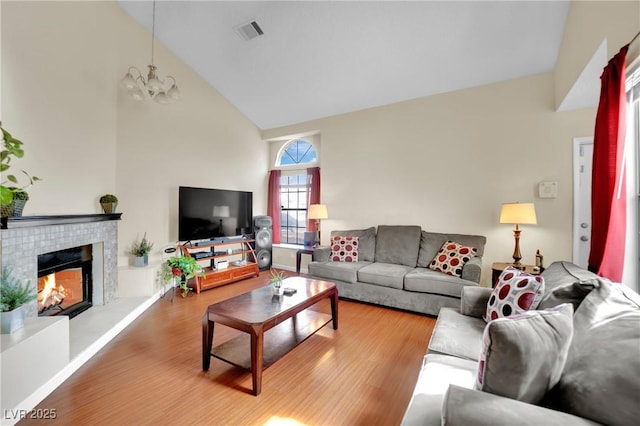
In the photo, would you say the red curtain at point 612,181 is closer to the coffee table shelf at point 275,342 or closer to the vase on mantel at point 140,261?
the coffee table shelf at point 275,342

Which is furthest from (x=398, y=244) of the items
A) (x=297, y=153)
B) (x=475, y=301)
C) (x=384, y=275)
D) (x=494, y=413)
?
(x=494, y=413)

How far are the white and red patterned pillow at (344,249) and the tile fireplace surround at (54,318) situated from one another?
2.55 meters

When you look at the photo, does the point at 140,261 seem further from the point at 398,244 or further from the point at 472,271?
the point at 472,271

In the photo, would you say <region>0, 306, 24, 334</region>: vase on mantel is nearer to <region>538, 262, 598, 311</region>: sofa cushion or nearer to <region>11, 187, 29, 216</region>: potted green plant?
<region>11, 187, 29, 216</region>: potted green plant

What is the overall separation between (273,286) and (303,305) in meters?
0.42

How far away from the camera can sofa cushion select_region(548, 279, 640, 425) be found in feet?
2.68

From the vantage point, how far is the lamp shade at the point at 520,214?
2941 millimetres

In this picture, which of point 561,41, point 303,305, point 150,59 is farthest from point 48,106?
point 561,41

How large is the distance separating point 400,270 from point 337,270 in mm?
840

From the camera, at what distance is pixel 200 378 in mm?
1996

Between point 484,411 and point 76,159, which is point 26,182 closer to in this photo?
point 76,159

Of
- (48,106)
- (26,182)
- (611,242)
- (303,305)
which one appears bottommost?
(303,305)

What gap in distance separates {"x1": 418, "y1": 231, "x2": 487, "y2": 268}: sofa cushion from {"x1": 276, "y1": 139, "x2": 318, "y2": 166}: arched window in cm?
264

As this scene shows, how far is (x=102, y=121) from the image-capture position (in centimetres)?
314
